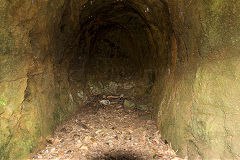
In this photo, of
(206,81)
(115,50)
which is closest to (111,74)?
(115,50)

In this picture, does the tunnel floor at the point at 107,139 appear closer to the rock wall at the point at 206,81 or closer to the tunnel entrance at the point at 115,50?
the rock wall at the point at 206,81

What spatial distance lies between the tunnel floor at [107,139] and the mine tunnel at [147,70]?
1.8 inches

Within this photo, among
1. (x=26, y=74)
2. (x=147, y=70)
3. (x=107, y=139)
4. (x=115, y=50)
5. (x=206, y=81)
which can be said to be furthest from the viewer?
(x=115, y=50)

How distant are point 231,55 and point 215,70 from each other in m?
0.29

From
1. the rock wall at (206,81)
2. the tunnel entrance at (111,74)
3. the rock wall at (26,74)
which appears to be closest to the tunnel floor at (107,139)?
the tunnel entrance at (111,74)

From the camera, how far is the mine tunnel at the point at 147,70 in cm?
231

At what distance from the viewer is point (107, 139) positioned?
12.1 ft

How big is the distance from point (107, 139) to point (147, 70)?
2.77 meters

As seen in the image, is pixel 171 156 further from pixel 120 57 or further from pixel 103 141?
pixel 120 57

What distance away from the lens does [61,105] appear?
4.13 meters

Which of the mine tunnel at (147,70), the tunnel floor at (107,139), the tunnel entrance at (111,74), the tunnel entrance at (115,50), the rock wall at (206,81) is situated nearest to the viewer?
the rock wall at (206,81)

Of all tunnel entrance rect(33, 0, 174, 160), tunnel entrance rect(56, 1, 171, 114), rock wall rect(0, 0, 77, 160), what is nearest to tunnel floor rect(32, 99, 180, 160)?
tunnel entrance rect(33, 0, 174, 160)

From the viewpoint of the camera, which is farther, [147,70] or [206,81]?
[147,70]

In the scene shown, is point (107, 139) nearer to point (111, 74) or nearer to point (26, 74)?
point (26, 74)
